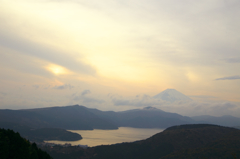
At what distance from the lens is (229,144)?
151250 millimetres

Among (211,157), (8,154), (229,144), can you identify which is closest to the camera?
(8,154)

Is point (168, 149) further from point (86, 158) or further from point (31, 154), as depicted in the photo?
point (31, 154)

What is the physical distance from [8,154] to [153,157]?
514 feet

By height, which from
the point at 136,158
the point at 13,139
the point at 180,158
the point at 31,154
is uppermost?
the point at 13,139

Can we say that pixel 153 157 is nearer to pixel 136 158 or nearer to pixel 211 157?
pixel 136 158

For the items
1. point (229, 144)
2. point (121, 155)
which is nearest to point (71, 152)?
point (121, 155)

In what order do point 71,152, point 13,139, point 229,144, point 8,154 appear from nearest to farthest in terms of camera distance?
point 8,154, point 13,139, point 229,144, point 71,152

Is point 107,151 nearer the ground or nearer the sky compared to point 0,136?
nearer the ground

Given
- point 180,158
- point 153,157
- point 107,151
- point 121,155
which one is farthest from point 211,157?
point 107,151

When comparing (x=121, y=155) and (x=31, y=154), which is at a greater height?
(x=31, y=154)

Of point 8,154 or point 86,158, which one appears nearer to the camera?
point 8,154

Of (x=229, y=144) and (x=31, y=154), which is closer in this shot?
(x=31, y=154)

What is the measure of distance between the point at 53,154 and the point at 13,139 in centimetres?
14690

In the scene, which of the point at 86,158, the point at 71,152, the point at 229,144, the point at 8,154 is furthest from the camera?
the point at 71,152
